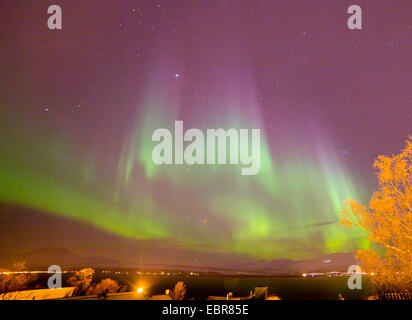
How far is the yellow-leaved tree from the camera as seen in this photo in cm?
Answer: 1071

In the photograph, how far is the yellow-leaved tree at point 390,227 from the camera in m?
10.7

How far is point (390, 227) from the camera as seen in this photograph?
36.6 ft

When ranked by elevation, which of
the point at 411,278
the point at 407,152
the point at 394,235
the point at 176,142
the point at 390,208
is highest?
the point at 176,142
